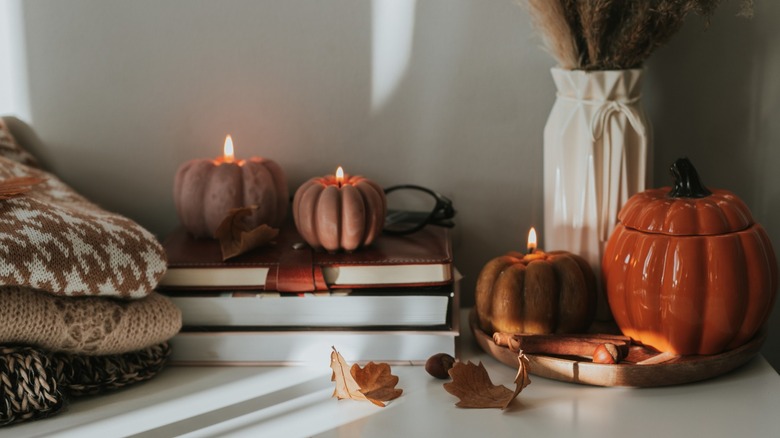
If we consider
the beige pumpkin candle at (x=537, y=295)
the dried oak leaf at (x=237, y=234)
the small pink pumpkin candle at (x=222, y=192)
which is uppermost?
the small pink pumpkin candle at (x=222, y=192)

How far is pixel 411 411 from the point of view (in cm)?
86

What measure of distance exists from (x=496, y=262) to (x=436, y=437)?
0.79ft

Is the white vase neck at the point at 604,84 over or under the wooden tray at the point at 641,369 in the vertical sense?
over

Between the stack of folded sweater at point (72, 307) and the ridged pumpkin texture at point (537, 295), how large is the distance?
345mm

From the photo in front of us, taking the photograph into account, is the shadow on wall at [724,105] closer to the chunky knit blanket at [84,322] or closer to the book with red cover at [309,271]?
the book with red cover at [309,271]

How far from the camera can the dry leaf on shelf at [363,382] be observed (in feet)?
2.89

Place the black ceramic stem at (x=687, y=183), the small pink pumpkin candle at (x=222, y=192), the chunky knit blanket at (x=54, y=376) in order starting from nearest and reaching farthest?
the chunky knit blanket at (x=54, y=376), the black ceramic stem at (x=687, y=183), the small pink pumpkin candle at (x=222, y=192)

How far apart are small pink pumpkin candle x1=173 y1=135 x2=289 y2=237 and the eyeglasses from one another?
0.49ft

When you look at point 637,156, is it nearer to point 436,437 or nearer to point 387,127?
point 387,127

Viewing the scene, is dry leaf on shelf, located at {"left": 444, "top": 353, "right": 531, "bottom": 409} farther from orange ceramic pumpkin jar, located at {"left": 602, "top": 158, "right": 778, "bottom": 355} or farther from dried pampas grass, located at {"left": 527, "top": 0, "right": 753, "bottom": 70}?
dried pampas grass, located at {"left": 527, "top": 0, "right": 753, "bottom": 70}

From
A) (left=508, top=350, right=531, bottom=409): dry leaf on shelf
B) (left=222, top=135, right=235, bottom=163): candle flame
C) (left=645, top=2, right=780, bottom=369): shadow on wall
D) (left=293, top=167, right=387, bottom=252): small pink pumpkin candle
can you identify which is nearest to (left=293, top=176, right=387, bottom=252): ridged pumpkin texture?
(left=293, top=167, right=387, bottom=252): small pink pumpkin candle

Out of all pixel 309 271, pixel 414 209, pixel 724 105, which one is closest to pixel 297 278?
pixel 309 271

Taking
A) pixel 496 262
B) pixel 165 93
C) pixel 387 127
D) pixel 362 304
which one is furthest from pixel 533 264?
pixel 165 93

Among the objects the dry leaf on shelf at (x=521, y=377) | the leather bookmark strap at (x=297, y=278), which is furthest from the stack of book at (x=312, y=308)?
the dry leaf on shelf at (x=521, y=377)
